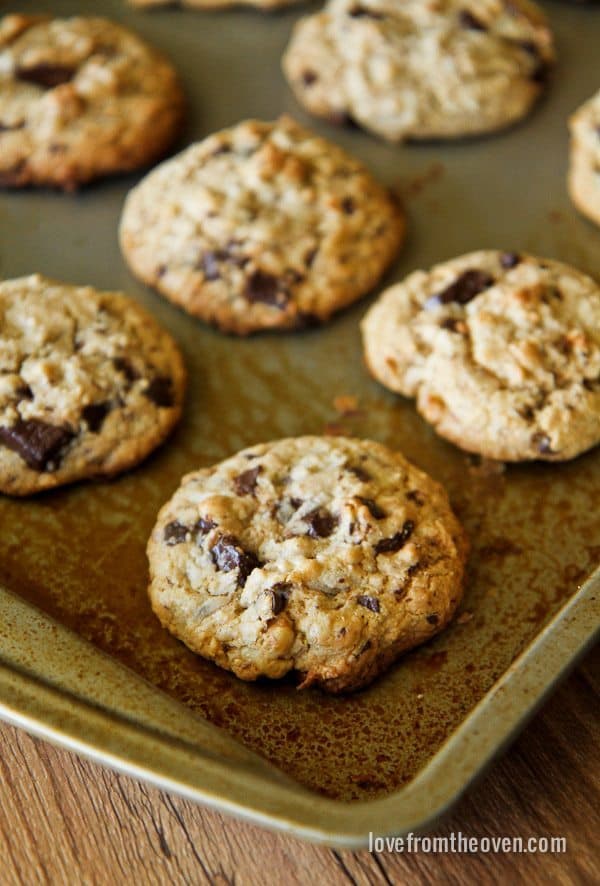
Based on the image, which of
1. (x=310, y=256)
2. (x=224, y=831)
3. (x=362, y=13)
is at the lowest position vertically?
(x=224, y=831)

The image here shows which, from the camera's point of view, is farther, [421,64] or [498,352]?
[421,64]

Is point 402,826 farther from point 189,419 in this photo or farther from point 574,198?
point 574,198

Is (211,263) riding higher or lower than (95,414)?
higher

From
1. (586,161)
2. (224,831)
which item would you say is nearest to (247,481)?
(224,831)

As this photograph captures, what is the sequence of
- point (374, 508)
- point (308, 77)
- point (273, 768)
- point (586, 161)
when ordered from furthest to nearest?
1. point (308, 77)
2. point (586, 161)
3. point (374, 508)
4. point (273, 768)

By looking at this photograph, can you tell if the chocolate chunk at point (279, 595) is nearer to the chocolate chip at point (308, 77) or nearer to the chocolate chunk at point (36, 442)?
the chocolate chunk at point (36, 442)

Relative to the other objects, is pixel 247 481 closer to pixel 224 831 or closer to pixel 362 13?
pixel 224 831

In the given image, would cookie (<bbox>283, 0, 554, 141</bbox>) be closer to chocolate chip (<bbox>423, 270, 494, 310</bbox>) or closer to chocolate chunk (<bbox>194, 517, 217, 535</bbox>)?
chocolate chip (<bbox>423, 270, 494, 310</bbox>)

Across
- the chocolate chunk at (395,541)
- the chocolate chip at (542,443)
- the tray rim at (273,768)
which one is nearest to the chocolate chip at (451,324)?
the chocolate chip at (542,443)
